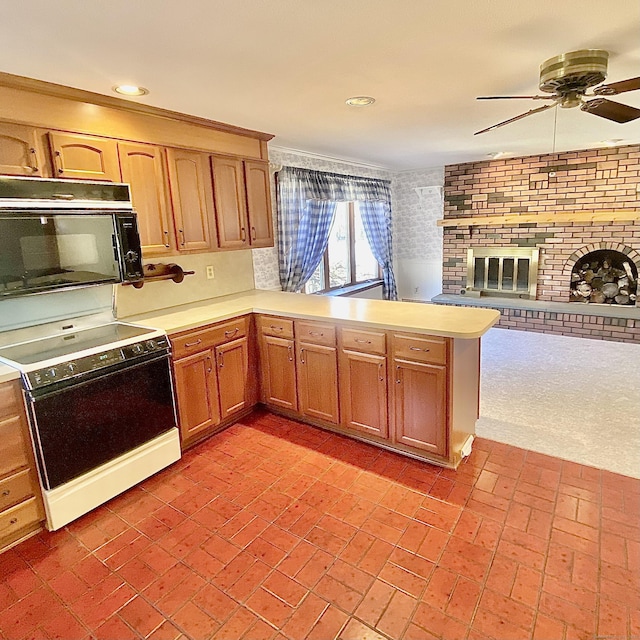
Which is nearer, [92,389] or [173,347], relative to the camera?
[92,389]

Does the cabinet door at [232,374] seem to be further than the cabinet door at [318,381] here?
Yes

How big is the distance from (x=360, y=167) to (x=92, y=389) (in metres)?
4.60

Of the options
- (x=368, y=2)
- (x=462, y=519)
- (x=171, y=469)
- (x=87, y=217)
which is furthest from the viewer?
(x=171, y=469)

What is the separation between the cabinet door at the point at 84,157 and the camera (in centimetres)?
241

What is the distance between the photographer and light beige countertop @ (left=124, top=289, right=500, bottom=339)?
249cm

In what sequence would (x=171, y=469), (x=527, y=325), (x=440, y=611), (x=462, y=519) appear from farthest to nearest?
(x=527, y=325), (x=171, y=469), (x=462, y=519), (x=440, y=611)

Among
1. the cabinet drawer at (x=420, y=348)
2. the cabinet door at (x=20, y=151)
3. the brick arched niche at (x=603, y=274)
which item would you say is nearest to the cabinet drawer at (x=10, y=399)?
the cabinet door at (x=20, y=151)

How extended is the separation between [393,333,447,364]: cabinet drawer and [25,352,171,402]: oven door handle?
141 centimetres

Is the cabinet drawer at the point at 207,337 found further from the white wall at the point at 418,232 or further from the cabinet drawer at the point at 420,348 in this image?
the white wall at the point at 418,232

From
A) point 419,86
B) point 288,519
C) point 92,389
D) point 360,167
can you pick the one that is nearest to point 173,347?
point 92,389

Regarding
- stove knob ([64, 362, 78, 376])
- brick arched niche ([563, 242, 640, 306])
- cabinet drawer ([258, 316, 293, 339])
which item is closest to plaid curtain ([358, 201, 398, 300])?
brick arched niche ([563, 242, 640, 306])

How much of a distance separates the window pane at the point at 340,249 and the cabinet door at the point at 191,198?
2591 millimetres

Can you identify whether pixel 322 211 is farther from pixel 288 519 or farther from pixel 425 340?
pixel 288 519

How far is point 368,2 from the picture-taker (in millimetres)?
1542
